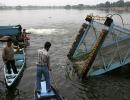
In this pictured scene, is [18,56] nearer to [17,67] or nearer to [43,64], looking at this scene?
[17,67]

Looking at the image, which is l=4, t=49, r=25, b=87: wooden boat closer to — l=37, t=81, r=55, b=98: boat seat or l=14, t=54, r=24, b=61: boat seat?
l=14, t=54, r=24, b=61: boat seat

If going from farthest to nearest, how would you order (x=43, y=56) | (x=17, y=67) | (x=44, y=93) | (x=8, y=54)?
(x=17, y=67), (x=8, y=54), (x=44, y=93), (x=43, y=56)

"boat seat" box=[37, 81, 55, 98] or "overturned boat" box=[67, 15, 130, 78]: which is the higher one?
"overturned boat" box=[67, 15, 130, 78]

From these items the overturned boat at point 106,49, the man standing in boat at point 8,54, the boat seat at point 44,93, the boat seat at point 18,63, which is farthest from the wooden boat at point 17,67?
the overturned boat at point 106,49

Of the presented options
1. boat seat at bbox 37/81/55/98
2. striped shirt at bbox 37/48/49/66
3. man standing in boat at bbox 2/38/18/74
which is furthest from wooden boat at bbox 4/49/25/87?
striped shirt at bbox 37/48/49/66

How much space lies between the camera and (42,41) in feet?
119

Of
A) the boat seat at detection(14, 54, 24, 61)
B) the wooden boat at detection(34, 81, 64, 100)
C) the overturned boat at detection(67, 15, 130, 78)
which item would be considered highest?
the overturned boat at detection(67, 15, 130, 78)

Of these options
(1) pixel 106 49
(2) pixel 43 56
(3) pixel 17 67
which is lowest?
(3) pixel 17 67

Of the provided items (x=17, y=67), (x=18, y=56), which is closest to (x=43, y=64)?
(x=17, y=67)

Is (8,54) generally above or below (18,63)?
above

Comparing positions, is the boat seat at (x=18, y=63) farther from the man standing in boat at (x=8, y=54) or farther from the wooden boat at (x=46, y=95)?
the wooden boat at (x=46, y=95)

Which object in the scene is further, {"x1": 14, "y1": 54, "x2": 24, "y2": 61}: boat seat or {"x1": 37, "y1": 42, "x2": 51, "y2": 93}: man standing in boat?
{"x1": 14, "y1": 54, "x2": 24, "y2": 61}: boat seat

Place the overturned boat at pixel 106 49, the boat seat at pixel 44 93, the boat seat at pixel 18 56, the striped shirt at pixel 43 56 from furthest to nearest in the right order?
1. the boat seat at pixel 18 56
2. the overturned boat at pixel 106 49
3. the boat seat at pixel 44 93
4. the striped shirt at pixel 43 56

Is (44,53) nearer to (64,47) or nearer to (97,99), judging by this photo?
(97,99)
